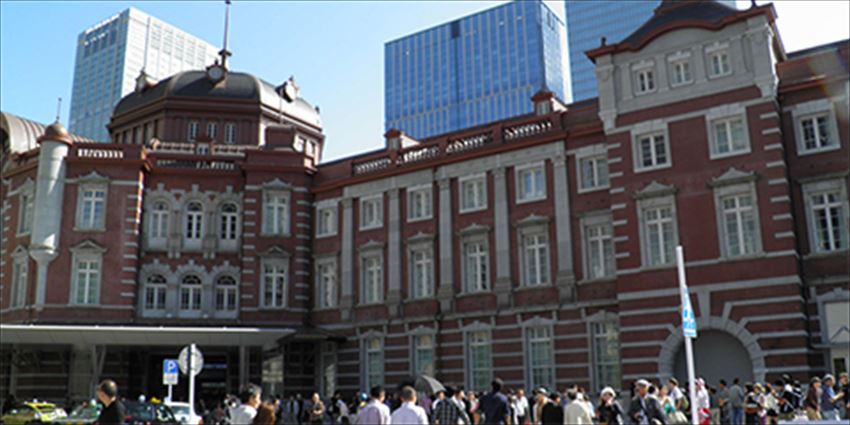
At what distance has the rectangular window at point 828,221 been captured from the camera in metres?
26.7

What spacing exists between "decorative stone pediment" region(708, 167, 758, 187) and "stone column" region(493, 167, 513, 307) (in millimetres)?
8728

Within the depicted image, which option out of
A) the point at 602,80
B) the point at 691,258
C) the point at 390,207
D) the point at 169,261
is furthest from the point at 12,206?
the point at 691,258

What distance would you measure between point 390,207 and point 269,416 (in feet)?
86.2

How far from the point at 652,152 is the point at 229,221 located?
2038 cm

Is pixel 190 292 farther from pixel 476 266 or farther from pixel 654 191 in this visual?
pixel 654 191

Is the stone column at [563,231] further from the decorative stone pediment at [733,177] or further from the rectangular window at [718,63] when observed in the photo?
the rectangular window at [718,63]

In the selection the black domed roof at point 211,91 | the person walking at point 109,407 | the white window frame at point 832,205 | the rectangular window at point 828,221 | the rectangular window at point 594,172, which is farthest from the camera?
the black domed roof at point 211,91

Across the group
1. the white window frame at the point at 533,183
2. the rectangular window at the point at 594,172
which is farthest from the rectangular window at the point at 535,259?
the rectangular window at the point at 594,172

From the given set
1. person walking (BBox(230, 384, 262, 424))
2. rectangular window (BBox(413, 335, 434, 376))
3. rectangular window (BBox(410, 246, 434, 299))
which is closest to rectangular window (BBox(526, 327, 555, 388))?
rectangular window (BBox(413, 335, 434, 376))

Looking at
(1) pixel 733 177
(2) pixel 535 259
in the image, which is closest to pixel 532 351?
(2) pixel 535 259

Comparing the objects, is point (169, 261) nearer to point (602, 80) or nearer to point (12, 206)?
point (12, 206)

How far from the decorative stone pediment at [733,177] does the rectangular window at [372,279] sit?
15417 millimetres

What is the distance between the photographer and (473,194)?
35375 mm

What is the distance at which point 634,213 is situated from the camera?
2945 centimetres
